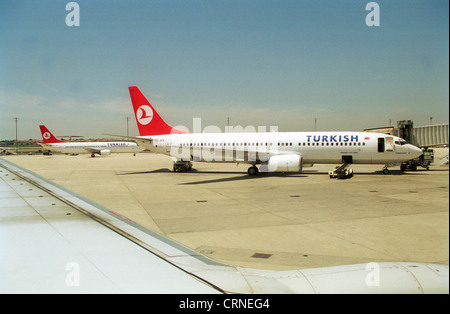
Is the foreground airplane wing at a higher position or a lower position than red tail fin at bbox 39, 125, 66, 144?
lower

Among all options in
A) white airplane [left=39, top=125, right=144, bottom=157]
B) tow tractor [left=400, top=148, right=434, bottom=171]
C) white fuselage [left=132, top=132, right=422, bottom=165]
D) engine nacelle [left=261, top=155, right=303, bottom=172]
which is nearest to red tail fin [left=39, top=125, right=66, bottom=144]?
white airplane [left=39, top=125, right=144, bottom=157]

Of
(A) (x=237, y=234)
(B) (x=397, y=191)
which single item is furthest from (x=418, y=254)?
(B) (x=397, y=191)

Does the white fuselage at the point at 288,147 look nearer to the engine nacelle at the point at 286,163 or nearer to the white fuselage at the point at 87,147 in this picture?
the engine nacelle at the point at 286,163

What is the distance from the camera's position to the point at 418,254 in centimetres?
827

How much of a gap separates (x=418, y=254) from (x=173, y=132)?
2964cm

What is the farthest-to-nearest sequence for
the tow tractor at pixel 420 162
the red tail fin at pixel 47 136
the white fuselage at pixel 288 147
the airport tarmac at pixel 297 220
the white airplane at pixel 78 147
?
the white airplane at pixel 78 147 < the red tail fin at pixel 47 136 < the tow tractor at pixel 420 162 < the white fuselage at pixel 288 147 < the airport tarmac at pixel 297 220

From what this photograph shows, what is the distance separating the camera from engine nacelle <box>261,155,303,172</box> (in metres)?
27.3

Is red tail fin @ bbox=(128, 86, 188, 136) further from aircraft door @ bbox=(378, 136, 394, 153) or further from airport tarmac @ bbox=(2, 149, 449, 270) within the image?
aircraft door @ bbox=(378, 136, 394, 153)

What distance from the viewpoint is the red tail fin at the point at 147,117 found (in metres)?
35.4

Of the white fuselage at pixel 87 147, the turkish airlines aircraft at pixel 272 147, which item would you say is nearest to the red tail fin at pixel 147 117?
the turkish airlines aircraft at pixel 272 147

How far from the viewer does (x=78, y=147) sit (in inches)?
2968

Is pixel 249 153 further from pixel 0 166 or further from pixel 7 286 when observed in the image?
pixel 7 286

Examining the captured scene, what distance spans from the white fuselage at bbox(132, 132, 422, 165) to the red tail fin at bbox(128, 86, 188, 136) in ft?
2.99

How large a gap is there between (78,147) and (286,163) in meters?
61.1
